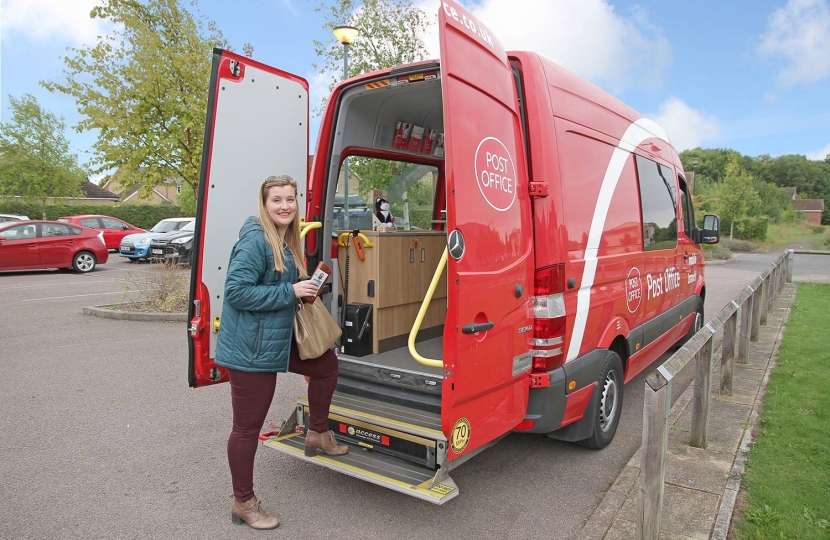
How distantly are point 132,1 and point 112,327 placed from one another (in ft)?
19.5

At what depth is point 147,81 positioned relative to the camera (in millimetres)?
9727

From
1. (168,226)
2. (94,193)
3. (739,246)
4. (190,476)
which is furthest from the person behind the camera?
(94,193)

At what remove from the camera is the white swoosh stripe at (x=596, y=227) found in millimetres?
3662

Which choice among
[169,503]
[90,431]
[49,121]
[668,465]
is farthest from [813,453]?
[49,121]

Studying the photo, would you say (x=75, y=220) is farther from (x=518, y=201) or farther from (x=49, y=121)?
(x=518, y=201)

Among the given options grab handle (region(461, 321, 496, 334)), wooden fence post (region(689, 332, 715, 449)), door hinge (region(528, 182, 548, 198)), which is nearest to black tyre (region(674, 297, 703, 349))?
wooden fence post (region(689, 332, 715, 449))

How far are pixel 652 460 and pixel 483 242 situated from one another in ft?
4.37

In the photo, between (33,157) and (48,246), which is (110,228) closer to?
(48,246)

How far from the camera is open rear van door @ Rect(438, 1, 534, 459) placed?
2760mm

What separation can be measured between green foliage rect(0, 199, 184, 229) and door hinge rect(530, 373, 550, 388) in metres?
28.0

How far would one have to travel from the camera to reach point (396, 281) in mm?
4953

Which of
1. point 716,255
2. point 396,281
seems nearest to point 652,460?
point 396,281

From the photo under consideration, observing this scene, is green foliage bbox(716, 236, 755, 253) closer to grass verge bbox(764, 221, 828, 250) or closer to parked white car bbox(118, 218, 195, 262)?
grass verge bbox(764, 221, 828, 250)

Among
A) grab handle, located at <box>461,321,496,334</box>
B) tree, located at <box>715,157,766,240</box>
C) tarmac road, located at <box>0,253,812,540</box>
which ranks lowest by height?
tarmac road, located at <box>0,253,812,540</box>
